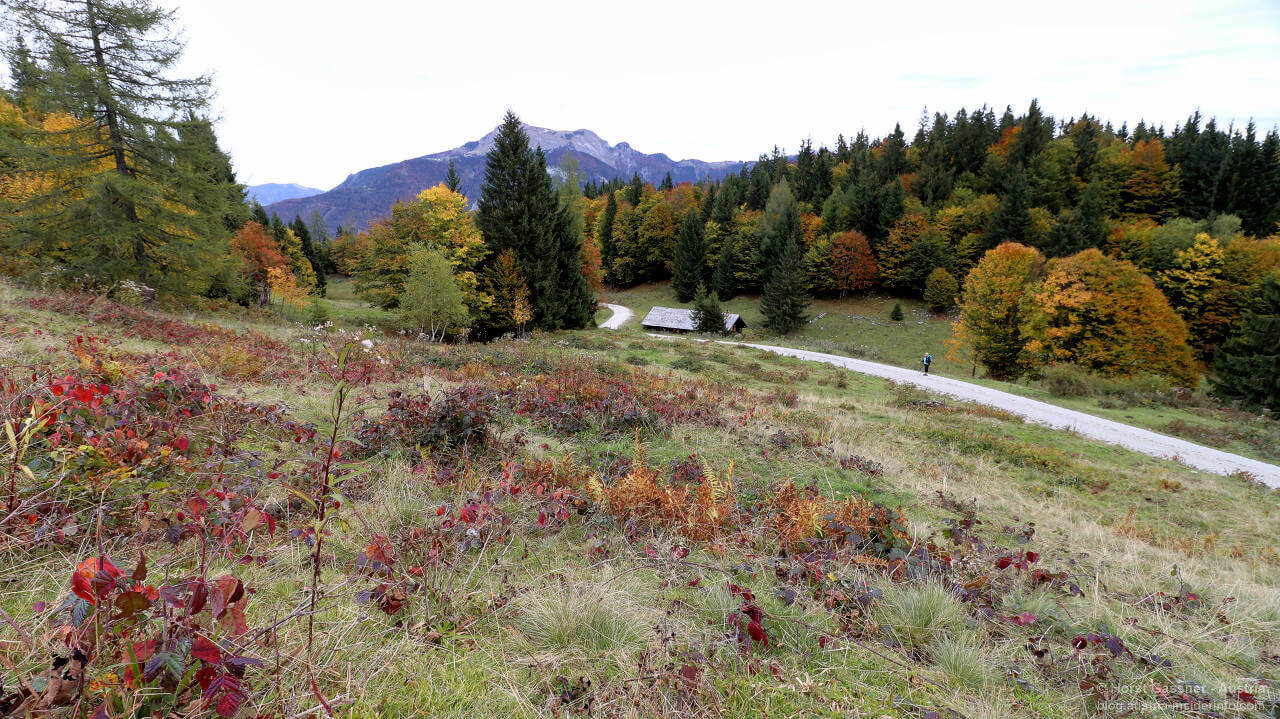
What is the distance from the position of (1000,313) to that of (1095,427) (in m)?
22.2

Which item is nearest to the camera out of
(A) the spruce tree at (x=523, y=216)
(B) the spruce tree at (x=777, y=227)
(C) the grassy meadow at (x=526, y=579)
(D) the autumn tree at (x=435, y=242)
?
(C) the grassy meadow at (x=526, y=579)

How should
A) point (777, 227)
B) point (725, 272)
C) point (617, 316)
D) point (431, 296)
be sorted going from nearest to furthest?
1. point (431, 296)
2. point (617, 316)
3. point (777, 227)
4. point (725, 272)

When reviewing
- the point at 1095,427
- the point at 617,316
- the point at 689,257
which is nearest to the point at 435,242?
the point at 617,316

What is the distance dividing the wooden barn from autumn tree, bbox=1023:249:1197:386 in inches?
990

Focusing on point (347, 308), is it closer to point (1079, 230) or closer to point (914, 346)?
point (914, 346)

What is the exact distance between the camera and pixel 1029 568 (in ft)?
13.5

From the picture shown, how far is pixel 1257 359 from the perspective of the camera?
2827 centimetres

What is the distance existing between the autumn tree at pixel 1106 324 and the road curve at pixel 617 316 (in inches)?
1369

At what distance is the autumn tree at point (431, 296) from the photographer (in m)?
26.8

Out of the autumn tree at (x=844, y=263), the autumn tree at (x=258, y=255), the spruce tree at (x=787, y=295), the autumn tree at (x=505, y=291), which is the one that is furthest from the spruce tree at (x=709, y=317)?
the autumn tree at (x=258, y=255)

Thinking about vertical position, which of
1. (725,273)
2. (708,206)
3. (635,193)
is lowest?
(725,273)

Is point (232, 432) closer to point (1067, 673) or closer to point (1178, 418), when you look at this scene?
point (1067, 673)

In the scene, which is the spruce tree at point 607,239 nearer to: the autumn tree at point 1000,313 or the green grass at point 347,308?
the green grass at point 347,308

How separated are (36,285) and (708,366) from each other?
2111cm
